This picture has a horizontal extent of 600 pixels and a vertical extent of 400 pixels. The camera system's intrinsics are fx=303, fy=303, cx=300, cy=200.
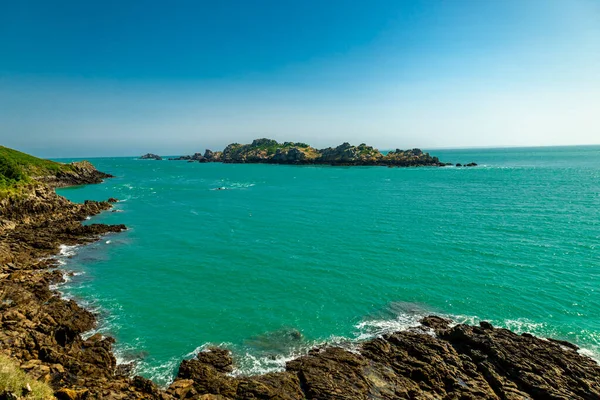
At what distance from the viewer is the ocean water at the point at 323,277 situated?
82.6 ft

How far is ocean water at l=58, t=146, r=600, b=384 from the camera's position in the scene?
82.6 ft

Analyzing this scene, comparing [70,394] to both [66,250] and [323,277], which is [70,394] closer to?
[323,277]

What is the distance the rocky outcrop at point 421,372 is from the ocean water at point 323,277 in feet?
6.49

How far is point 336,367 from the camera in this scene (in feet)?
67.5

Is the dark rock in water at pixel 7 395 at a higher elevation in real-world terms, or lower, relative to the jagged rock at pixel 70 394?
higher

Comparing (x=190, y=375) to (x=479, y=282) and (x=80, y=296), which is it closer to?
(x=80, y=296)

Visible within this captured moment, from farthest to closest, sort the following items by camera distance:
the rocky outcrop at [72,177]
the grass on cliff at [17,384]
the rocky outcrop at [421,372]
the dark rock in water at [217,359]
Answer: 1. the rocky outcrop at [72,177]
2. the dark rock in water at [217,359]
3. the rocky outcrop at [421,372]
4. the grass on cliff at [17,384]

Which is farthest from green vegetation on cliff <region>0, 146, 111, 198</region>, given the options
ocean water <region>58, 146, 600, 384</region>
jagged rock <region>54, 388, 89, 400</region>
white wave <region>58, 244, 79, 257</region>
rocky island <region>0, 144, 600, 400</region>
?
jagged rock <region>54, 388, 89, 400</region>

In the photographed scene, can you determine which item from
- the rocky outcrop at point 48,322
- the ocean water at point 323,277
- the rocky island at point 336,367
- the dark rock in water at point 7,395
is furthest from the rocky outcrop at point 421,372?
the dark rock in water at point 7,395

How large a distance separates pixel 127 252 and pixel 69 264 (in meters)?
6.95

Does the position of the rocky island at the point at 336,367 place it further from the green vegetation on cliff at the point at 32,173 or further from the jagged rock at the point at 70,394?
the green vegetation on cliff at the point at 32,173

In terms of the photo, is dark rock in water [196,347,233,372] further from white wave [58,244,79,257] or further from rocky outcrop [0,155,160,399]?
white wave [58,244,79,257]

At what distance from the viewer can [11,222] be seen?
50.8m

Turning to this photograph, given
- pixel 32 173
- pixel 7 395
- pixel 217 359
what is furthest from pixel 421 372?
pixel 32 173
